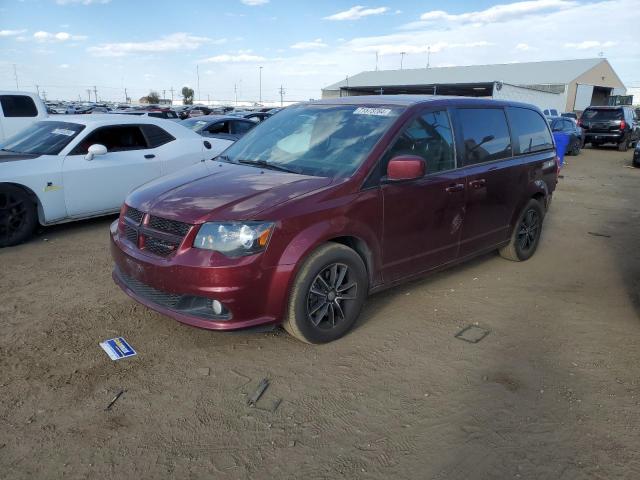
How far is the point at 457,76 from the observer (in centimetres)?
5203

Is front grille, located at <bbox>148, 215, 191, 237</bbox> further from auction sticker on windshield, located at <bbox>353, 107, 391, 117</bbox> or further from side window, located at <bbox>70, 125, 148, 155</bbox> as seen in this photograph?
side window, located at <bbox>70, 125, 148, 155</bbox>

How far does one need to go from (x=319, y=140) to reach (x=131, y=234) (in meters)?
1.67

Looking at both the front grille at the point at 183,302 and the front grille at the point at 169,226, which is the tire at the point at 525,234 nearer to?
the front grille at the point at 183,302

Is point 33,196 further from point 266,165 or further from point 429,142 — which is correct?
point 429,142

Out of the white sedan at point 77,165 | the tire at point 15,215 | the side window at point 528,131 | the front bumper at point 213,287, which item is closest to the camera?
the front bumper at point 213,287

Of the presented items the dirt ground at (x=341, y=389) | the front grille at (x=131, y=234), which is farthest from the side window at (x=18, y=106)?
the front grille at (x=131, y=234)

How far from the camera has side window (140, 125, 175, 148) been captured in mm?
7375

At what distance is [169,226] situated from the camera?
134 inches

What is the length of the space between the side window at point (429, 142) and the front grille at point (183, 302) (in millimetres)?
1640

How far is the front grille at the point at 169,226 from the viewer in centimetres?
332

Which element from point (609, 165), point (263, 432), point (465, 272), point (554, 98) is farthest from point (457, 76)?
point (263, 432)

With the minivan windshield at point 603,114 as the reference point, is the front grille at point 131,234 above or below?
below

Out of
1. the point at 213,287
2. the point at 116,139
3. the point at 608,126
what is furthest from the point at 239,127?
the point at 608,126

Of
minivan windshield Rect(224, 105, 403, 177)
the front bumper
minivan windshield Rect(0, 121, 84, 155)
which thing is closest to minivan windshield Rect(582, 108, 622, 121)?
minivan windshield Rect(224, 105, 403, 177)
